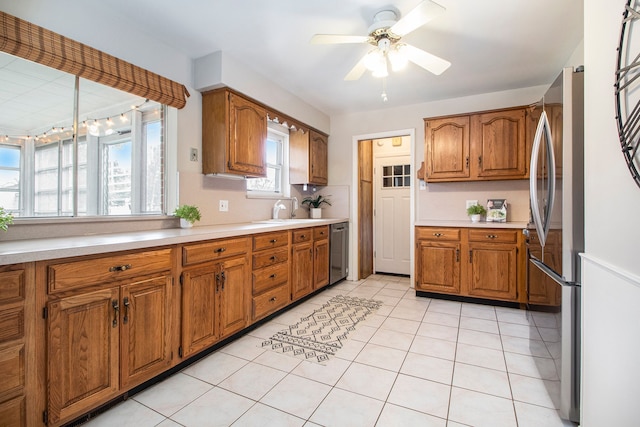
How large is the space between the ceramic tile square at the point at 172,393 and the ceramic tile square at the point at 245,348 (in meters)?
0.37

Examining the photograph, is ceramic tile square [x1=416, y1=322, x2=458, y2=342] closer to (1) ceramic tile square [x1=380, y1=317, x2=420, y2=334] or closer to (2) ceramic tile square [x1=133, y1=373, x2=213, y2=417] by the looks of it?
(1) ceramic tile square [x1=380, y1=317, x2=420, y2=334]

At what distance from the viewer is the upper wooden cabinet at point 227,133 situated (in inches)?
104

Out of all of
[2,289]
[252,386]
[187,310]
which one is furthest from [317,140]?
[2,289]

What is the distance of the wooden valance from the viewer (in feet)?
5.19

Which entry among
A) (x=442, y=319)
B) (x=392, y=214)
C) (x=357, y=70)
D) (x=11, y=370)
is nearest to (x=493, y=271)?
(x=442, y=319)

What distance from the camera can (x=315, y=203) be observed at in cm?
436

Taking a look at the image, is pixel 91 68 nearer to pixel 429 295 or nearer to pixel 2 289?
pixel 2 289

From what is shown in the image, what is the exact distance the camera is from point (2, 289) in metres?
1.18

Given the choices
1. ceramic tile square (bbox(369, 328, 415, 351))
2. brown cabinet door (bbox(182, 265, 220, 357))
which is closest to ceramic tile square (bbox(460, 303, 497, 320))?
ceramic tile square (bbox(369, 328, 415, 351))

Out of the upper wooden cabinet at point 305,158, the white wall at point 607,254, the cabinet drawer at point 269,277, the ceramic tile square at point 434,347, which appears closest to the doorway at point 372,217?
the upper wooden cabinet at point 305,158

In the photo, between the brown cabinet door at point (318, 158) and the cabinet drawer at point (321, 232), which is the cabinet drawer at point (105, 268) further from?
the brown cabinet door at point (318, 158)

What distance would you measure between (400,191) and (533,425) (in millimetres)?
3512

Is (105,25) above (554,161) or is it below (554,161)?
above

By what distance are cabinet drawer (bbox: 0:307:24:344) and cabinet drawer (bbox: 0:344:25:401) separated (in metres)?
0.05
